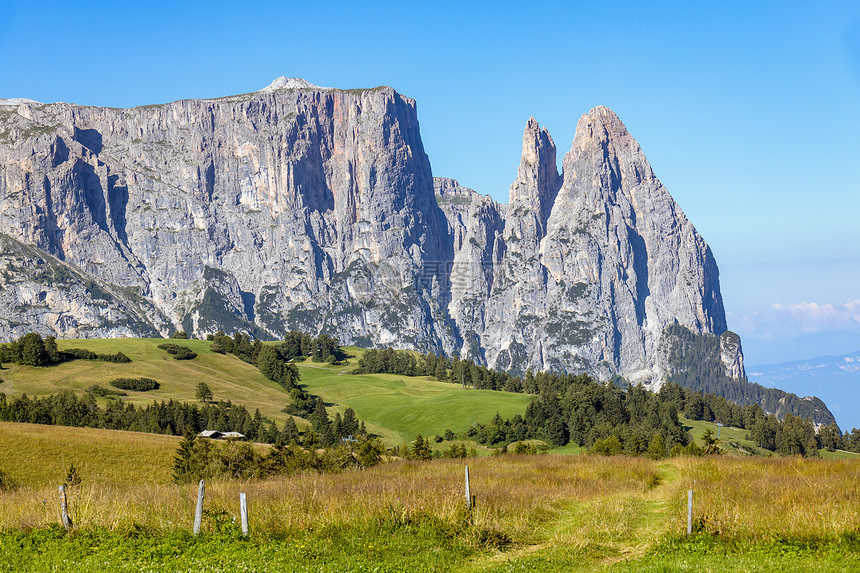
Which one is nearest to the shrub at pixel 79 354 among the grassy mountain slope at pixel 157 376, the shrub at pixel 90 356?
the shrub at pixel 90 356

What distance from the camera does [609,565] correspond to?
61.6ft

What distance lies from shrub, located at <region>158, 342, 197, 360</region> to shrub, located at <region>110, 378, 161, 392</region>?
33.7 meters

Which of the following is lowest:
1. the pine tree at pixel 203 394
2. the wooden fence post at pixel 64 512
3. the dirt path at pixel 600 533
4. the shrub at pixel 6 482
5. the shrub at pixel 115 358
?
the shrub at pixel 6 482

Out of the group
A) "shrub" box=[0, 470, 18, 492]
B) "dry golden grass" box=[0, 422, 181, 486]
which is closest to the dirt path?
"shrub" box=[0, 470, 18, 492]

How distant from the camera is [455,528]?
843 inches

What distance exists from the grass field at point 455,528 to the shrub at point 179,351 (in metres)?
164

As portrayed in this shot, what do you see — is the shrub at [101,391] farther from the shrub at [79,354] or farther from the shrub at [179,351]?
the shrub at [179,351]

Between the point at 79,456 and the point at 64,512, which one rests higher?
the point at 64,512

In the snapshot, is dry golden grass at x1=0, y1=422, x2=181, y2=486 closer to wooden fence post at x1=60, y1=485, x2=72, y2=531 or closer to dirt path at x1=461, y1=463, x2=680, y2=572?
wooden fence post at x1=60, y1=485, x2=72, y2=531

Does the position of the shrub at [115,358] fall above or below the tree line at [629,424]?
above

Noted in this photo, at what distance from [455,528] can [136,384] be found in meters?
138

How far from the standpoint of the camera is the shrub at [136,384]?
141 m

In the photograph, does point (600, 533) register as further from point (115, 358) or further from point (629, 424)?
point (115, 358)

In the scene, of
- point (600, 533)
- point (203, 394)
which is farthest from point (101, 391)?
point (600, 533)
